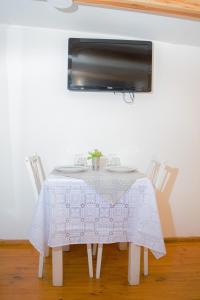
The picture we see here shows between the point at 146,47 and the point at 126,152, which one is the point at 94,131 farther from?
the point at 146,47

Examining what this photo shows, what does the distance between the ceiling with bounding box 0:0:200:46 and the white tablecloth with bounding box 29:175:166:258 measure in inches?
58.1

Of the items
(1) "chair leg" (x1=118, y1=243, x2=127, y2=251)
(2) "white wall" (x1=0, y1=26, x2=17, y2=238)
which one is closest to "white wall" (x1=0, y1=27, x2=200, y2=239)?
(2) "white wall" (x1=0, y1=26, x2=17, y2=238)

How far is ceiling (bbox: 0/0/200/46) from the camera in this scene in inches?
89.0

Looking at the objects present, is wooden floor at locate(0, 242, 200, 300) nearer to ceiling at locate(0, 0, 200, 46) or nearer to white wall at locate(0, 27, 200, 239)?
white wall at locate(0, 27, 200, 239)

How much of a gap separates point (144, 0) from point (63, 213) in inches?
67.1

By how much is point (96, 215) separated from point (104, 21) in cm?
177

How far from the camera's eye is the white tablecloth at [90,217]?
1.91 metres

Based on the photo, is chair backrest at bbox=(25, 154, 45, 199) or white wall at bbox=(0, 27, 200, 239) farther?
white wall at bbox=(0, 27, 200, 239)

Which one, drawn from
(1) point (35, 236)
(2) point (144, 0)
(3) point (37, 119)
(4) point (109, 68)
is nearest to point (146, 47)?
(4) point (109, 68)

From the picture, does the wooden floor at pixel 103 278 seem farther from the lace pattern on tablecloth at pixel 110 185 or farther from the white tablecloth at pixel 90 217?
the lace pattern on tablecloth at pixel 110 185

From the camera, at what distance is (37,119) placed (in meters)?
2.70

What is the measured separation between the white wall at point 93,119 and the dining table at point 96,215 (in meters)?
0.84

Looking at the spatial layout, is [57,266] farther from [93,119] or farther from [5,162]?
[93,119]

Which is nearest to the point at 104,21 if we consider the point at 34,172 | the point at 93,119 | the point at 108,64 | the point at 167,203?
the point at 108,64
